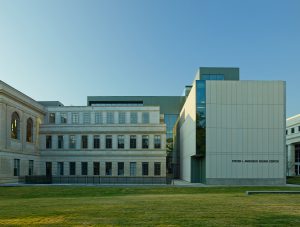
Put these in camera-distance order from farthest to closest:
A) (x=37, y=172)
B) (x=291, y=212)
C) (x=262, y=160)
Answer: (x=37, y=172) → (x=262, y=160) → (x=291, y=212)

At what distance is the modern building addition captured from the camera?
42344mm

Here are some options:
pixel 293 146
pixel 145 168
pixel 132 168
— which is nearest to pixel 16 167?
pixel 132 168

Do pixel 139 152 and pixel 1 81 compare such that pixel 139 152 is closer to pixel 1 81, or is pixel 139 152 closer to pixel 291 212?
pixel 1 81

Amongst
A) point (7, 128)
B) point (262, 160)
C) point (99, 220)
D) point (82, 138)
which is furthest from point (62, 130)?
point (99, 220)

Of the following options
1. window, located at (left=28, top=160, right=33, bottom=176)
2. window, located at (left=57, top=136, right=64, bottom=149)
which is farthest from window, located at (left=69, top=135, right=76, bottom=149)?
window, located at (left=28, top=160, right=33, bottom=176)

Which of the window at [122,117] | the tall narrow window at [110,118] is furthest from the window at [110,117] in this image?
the window at [122,117]

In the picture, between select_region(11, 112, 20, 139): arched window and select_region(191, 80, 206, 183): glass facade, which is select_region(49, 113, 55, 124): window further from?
Answer: select_region(191, 80, 206, 183): glass facade

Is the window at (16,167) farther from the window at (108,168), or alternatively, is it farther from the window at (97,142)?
the window at (108,168)

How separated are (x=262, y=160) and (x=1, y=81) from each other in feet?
129

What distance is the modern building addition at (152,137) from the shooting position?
139ft

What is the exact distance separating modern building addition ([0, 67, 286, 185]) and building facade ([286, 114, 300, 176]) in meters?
35.0

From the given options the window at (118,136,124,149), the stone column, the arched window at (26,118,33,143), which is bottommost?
the stone column

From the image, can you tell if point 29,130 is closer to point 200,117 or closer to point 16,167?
point 16,167

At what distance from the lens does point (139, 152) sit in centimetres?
5797
